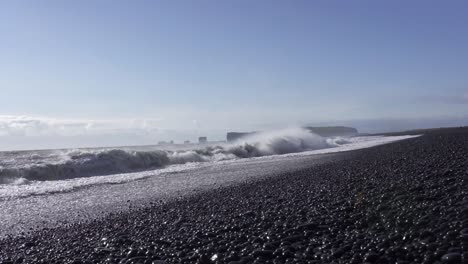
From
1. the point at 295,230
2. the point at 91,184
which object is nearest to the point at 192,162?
the point at 91,184

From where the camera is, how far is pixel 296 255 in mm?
5180

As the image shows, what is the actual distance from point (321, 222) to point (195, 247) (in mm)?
1885

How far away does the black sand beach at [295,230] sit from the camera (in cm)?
496

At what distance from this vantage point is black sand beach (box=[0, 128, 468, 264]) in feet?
16.3

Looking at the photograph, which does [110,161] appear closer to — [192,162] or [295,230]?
[192,162]

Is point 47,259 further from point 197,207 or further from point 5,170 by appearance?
point 5,170

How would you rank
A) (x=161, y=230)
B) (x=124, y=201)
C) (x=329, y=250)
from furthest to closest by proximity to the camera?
(x=124, y=201) < (x=161, y=230) < (x=329, y=250)

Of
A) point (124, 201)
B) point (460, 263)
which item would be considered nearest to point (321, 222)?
point (460, 263)

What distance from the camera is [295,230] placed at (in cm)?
620

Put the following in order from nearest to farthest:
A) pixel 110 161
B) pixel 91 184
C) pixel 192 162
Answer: pixel 91 184 → pixel 110 161 → pixel 192 162

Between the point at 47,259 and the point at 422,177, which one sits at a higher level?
the point at 422,177

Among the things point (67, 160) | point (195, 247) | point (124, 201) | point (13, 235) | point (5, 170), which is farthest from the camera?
point (67, 160)

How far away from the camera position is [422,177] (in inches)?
342

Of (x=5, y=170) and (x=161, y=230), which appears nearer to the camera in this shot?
(x=161, y=230)
